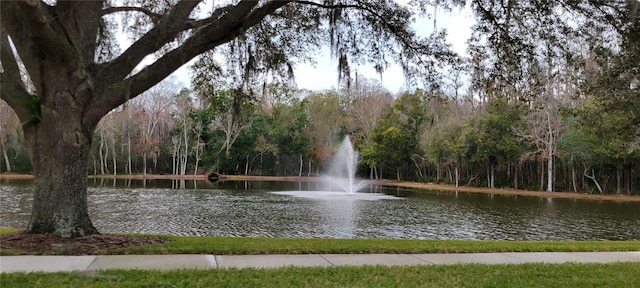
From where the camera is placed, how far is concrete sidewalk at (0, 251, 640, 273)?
18.3ft

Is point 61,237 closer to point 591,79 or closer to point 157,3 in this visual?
point 157,3

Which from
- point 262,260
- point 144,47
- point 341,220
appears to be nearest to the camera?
point 262,260

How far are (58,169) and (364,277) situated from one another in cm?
465

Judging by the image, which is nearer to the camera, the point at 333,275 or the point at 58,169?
the point at 333,275

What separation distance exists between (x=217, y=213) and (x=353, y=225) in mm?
5400

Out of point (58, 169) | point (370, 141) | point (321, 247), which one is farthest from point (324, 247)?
point (370, 141)

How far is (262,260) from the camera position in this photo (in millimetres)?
6449

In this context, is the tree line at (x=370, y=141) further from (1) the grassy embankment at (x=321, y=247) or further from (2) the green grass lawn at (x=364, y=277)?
(2) the green grass lawn at (x=364, y=277)

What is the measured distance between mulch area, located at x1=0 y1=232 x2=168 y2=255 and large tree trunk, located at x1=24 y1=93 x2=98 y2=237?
0.15 metres

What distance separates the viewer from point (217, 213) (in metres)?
17.5

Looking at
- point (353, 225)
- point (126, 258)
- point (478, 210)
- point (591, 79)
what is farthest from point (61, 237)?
point (478, 210)

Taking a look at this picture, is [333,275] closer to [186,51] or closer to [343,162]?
[186,51]

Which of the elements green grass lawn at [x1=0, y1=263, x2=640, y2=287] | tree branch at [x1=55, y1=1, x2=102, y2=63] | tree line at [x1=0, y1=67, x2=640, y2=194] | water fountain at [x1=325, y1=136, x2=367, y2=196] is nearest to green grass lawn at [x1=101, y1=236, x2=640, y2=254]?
green grass lawn at [x1=0, y1=263, x2=640, y2=287]

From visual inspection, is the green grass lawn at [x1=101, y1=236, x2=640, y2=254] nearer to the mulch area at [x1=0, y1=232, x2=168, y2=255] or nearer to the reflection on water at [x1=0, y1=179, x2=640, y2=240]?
the mulch area at [x1=0, y1=232, x2=168, y2=255]
